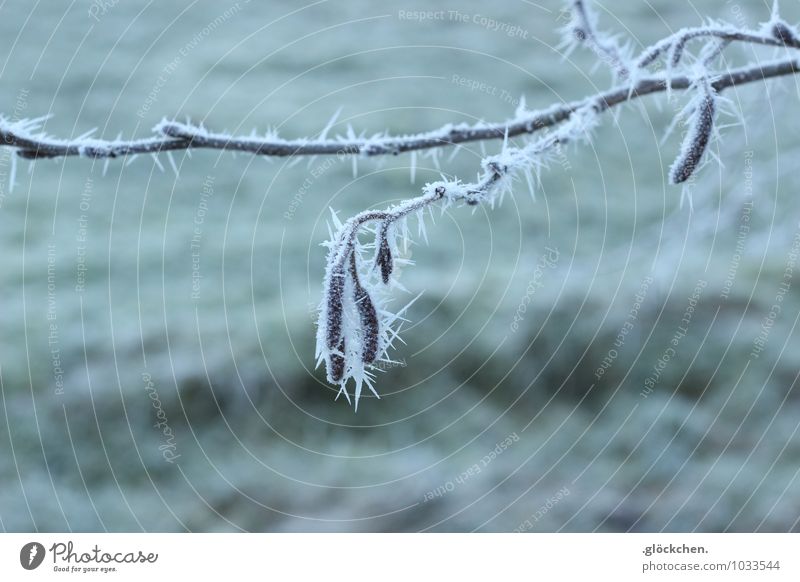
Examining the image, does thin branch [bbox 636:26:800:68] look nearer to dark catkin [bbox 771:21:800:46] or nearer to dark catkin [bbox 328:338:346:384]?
dark catkin [bbox 771:21:800:46]

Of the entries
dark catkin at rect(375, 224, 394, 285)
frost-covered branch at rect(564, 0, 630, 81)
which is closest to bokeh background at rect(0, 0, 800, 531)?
frost-covered branch at rect(564, 0, 630, 81)

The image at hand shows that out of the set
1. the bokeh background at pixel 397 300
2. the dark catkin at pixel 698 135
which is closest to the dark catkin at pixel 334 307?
the dark catkin at pixel 698 135

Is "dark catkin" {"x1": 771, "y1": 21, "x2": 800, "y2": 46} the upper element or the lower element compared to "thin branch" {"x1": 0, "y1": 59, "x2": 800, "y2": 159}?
upper

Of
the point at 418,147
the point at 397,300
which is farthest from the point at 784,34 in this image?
the point at 397,300

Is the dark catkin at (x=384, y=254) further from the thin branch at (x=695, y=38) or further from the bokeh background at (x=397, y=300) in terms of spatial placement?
the bokeh background at (x=397, y=300)
